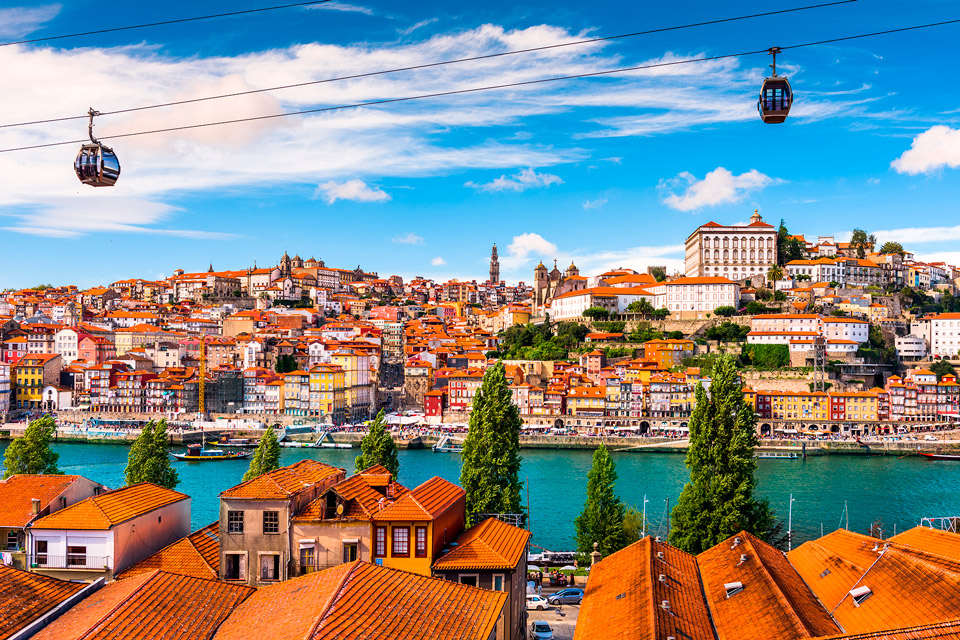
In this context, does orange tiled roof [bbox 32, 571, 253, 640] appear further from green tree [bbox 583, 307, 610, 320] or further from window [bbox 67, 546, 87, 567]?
green tree [bbox 583, 307, 610, 320]

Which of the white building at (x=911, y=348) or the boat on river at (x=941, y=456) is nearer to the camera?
the boat on river at (x=941, y=456)

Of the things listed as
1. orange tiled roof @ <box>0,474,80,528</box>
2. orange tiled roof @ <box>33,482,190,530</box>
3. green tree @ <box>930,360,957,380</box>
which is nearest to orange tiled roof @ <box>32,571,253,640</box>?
orange tiled roof @ <box>33,482,190,530</box>

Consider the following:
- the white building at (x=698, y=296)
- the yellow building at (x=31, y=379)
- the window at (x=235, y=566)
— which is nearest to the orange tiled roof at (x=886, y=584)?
the window at (x=235, y=566)

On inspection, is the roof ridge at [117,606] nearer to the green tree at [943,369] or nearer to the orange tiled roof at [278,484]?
the orange tiled roof at [278,484]

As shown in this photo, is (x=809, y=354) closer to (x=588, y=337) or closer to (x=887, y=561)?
(x=588, y=337)

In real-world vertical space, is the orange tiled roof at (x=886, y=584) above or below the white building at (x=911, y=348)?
below

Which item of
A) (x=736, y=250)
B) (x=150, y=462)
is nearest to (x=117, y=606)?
(x=150, y=462)

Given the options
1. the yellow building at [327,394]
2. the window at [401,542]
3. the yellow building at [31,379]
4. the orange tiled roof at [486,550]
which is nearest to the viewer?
the orange tiled roof at [486,550]
